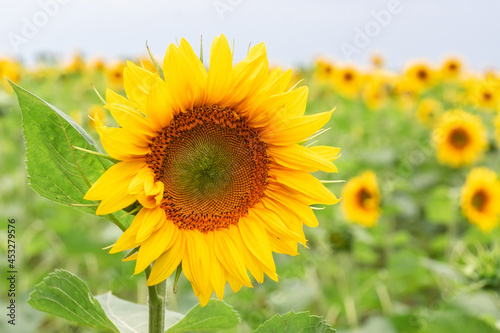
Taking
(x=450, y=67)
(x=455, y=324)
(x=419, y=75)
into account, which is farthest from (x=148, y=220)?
(x=450, y=67)

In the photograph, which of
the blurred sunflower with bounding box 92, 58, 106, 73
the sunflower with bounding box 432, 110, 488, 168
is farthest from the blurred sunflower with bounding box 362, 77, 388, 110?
the blurred sunflower with bounding box 92, 58, 106, 73

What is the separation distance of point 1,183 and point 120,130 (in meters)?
3.78

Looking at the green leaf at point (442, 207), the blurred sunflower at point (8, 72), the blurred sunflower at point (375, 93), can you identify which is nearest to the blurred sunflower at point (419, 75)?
the blurred sunflower at point (375, 93)

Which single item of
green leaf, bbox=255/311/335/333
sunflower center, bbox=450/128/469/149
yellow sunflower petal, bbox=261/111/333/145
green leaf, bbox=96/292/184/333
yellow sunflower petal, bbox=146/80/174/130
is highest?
yellow sunflower petal, bbox=146/80/174/130

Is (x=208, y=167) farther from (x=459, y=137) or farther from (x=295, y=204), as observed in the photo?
(x=459, y=137)

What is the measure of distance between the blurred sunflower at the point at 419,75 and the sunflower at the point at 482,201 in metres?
3.54

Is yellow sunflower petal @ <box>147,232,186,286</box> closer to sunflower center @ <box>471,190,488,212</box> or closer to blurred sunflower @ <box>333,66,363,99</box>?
sunflower center @ <box>471,190,488,212</box>

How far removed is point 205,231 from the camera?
41.8 inches

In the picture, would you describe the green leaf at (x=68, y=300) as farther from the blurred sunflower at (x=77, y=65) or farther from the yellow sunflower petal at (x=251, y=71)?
the blurred sunflower at (x=77, y=65)

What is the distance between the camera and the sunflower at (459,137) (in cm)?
386

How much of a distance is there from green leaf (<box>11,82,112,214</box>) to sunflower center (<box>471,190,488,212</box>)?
2802mm

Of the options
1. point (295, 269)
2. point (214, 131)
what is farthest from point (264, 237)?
point (295, 269)

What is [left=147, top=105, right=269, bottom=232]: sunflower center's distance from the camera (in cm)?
103

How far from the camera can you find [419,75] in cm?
650
